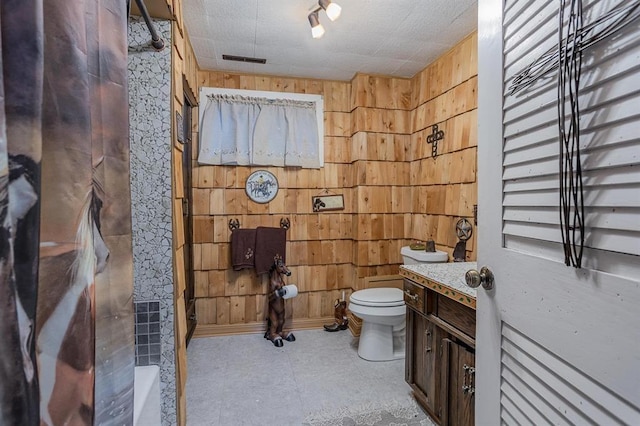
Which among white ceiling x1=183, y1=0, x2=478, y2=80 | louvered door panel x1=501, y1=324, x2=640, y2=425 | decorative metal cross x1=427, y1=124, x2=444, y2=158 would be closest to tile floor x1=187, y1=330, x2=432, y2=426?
louvered door panel x1=501, y1=324, x2=640, y2=425

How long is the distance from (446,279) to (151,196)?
4.73ft

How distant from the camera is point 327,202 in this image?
311cm

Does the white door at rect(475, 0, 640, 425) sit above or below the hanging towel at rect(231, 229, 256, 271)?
above

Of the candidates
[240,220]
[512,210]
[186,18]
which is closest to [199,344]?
[240,220]

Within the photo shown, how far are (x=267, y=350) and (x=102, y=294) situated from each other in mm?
2165

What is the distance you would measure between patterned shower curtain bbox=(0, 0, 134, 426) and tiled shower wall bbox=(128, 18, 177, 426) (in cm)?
66

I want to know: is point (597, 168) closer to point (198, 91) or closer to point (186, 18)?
point (186, 18)

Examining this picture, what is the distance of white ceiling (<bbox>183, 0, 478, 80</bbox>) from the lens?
1981mm

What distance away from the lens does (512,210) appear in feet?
2.76

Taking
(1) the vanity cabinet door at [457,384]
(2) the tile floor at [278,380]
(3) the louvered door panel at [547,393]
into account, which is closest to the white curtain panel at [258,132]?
(2) the tile floor at [278,380]

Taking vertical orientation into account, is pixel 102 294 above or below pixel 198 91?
below

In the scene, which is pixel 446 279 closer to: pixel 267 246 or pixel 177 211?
pixel 177 211

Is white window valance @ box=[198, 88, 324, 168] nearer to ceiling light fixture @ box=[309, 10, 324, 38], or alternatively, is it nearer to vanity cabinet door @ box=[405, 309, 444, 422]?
ceiling light fixture @ box=[309, 10, 324, 38]

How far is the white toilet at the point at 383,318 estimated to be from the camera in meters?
2.34
